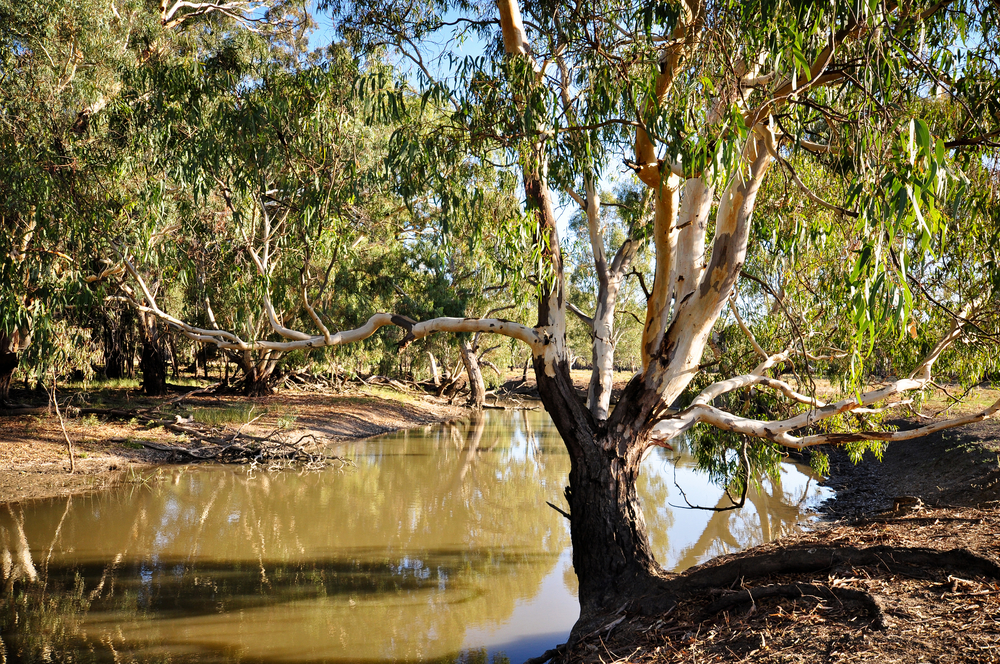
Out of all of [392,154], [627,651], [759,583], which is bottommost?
[627,651]

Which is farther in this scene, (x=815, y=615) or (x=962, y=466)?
(x=962, y=466)

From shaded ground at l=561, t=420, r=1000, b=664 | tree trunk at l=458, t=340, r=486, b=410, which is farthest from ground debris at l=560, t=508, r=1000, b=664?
tree trunk at l=458, t=340, r=486, b=410

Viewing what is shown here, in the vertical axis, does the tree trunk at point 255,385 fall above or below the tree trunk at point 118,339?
below

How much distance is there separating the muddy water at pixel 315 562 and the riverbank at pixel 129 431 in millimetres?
581

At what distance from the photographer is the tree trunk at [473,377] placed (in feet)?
57.6

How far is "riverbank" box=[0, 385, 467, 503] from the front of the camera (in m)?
7.80

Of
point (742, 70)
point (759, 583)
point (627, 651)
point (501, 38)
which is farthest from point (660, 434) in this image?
point (501, 38)

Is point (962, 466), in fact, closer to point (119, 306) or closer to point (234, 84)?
point (234, 84)

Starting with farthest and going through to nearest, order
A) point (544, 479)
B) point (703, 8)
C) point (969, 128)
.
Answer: point (544, 479)
point (969, 128)
point (703, 8)

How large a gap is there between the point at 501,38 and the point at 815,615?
414 centimetres

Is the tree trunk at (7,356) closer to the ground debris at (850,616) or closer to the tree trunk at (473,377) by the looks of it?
the tree trunk at (473,377)

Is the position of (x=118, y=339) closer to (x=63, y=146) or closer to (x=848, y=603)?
(x=63, y=146)

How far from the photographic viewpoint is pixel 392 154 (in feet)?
14.3

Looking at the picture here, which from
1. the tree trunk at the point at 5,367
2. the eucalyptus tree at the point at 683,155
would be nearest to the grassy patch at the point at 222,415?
the tree trunk at the point at 5,367
